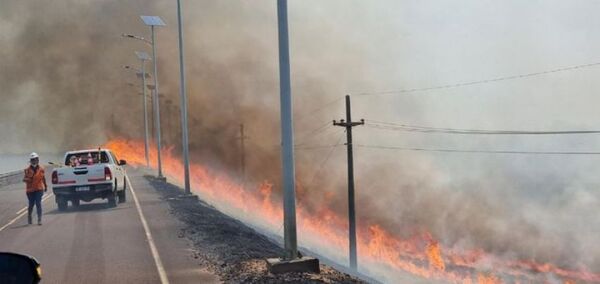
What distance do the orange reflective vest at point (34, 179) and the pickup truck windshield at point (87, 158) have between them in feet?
15.9

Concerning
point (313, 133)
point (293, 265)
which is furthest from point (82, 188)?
point (313, 133)

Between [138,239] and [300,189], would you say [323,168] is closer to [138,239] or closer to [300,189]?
[300,189]

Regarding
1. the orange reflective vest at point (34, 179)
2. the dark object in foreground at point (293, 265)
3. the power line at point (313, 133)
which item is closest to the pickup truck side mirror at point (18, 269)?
the dark object in foreground at point (293, 265)

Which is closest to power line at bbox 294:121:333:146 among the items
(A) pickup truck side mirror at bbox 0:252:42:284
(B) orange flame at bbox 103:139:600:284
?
(B) orange flame at bbox 103:139:600:284

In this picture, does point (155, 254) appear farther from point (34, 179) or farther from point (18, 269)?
point (18, 269)

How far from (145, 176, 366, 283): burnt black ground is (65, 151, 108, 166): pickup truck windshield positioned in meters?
3.42

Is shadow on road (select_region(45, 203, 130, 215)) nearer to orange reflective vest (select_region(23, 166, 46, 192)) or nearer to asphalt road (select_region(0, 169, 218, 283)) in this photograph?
asphalt road (select_region(0, 169, 218, 283))

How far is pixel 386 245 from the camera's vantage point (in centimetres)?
6262

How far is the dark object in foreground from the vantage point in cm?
880

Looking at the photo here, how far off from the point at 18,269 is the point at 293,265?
6.39 meters

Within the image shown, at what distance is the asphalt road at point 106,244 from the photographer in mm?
9125

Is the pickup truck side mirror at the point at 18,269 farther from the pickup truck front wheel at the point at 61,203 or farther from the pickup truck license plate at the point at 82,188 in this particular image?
the pickup truck front wheel at the point at 61,203

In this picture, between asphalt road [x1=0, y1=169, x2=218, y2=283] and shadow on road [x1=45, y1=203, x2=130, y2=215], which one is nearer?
asphalt road [x1=0, y1=169, x2=218, y2=283]

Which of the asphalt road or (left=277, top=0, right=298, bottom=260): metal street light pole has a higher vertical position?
(left=277, top=0, right=298, bottom=260): metal street light pole
